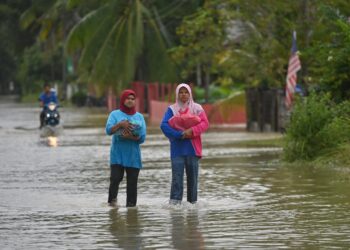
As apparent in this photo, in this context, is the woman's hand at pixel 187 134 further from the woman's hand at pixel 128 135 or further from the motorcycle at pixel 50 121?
the motorcycle at pixel 50 121

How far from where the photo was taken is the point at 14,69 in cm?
14438

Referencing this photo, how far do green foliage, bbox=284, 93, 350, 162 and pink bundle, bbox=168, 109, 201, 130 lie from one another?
703 cm

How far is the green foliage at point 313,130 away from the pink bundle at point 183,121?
277 inches

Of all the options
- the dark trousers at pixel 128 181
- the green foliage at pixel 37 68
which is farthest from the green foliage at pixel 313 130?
the green foliage at pixel 37 68

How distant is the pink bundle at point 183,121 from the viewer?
14.8 meters

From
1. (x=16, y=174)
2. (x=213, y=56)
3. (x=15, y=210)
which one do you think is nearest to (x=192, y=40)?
(x=213, y=56)

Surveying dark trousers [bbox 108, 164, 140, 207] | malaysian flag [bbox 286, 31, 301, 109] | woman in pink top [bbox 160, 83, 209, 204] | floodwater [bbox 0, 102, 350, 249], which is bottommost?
floodwater [bbox 0, 102, 350, 249]

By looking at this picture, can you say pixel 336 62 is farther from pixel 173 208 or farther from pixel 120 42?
pixel 120 42

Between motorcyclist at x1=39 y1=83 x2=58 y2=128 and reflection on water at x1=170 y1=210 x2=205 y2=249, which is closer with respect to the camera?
reflection on water at x1=170 y1=210 x2=205 y2=249

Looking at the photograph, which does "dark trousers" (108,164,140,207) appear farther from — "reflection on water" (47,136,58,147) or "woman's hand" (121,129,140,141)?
"reflection on water" (47,136,58,147)

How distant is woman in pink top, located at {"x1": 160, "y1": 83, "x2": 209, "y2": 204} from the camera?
14820 millimetres

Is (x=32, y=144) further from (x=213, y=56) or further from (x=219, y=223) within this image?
(x=219, y=223)

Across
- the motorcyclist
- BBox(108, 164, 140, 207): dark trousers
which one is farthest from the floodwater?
the motorcyclist

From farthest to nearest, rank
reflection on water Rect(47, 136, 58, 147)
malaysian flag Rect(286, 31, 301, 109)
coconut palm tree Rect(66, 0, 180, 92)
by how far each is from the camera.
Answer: coconut palm tree Rect(66, 0, 180, 92)
reflection on water Rect(47, 136, 58, 147)
malaysian flag Rect(286, 31, 301, 109)
